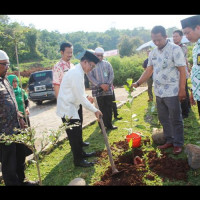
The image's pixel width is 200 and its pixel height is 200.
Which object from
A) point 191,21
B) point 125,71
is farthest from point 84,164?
point 125,71

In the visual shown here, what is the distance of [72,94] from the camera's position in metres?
3.36

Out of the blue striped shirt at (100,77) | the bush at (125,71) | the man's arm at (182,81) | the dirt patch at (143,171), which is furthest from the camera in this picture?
the bush at (125,71)

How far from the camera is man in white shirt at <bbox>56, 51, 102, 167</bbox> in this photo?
3.17m

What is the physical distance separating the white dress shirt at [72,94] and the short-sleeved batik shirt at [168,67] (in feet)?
4.02

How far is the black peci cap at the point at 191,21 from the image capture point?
289 cm

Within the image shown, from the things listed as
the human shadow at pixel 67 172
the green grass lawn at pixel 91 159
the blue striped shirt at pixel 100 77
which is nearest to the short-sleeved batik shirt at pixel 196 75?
the green grass lawn at pixel 91 159

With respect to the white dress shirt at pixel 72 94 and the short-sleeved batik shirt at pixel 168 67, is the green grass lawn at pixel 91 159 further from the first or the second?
the white dress shirt at pixel 72 94

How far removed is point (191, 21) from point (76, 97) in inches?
77.2

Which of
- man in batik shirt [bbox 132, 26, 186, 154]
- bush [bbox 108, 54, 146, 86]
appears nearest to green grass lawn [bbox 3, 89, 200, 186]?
man in batik shirt [bbox 132, 26, 186, 154]

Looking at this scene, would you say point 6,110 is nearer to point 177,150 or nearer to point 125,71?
point 177,150

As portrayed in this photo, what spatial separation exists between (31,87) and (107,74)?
259 inches

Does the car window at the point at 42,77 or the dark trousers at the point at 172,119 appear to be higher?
the car window at the point at 42,77

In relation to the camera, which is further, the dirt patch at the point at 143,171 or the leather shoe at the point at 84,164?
the leather shoe at the point at 84,164
